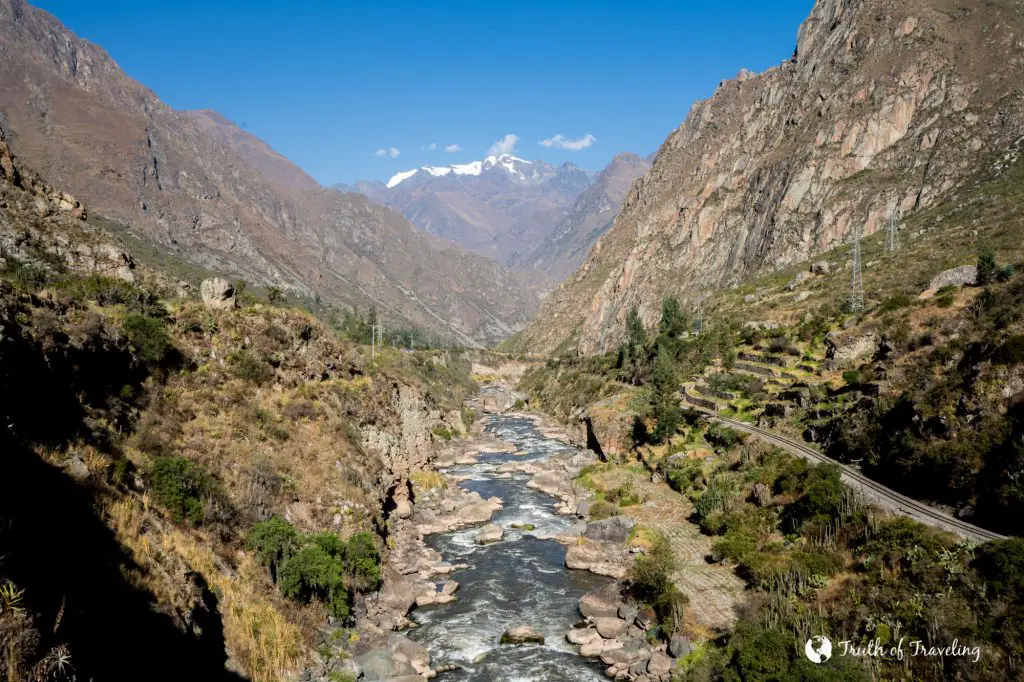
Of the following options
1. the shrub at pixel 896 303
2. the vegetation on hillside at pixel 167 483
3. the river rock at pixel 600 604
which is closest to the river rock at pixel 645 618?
the river rock at pixel 600 604

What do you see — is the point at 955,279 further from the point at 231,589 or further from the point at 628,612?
the point at 231,589

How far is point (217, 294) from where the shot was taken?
42500 millimetres

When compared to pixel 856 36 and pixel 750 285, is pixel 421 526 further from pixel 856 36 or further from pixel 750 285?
pixel 856 36

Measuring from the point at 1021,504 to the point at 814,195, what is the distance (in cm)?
13660

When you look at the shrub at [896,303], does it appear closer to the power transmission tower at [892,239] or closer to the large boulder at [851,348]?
the large boulder at [851,348]

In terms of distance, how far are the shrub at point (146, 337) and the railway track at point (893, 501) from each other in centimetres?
4130

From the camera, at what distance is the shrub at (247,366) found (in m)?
37.7

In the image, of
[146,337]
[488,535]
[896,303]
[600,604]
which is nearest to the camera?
[600,604]

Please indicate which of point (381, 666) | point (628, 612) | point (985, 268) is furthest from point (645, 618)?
point (985, 268)

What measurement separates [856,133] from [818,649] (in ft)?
491

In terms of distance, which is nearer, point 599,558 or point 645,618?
point 645,618

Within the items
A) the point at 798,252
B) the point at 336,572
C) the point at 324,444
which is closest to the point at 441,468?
the point at 324,444

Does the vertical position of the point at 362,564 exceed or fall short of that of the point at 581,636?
it exceeds it

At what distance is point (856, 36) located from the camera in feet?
504
